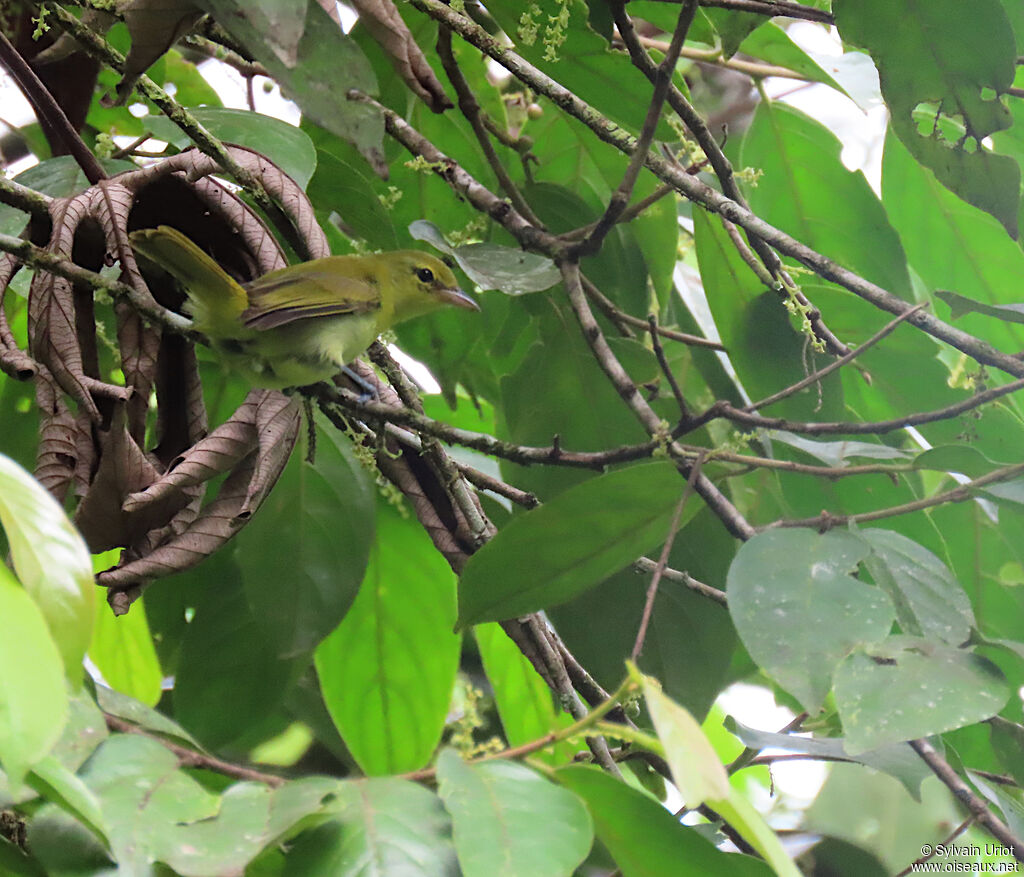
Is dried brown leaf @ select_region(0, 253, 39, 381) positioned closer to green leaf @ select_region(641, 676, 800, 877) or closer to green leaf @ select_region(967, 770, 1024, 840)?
green leaf @ select_region(641, 676, 800, 877)

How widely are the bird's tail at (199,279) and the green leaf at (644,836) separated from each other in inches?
38.2

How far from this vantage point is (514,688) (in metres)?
2.28

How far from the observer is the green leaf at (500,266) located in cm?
180

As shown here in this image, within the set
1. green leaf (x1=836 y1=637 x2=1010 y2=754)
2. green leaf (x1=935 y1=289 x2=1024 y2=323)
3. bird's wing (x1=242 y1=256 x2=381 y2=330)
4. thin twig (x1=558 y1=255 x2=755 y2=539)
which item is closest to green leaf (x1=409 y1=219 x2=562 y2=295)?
thin twig (x1=558 y1=255 x2=755 y2=539)

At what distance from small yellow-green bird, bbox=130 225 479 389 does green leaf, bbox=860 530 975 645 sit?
948 millimetres

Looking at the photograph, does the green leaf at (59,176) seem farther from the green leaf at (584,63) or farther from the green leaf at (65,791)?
the green leaf at (65,791)

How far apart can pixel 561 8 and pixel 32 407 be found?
49.1 inches

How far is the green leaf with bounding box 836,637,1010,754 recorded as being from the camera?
3.63 ft

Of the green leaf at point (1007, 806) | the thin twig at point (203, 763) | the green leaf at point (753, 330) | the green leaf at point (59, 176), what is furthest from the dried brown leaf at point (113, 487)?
the green leaf at point (1007, 806)

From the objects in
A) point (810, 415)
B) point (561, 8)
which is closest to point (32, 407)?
point (561, 8)

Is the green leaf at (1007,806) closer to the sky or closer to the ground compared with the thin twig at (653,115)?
closer to the ground

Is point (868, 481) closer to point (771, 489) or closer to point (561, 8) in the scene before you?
point (771, 489)

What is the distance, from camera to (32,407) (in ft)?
6.64

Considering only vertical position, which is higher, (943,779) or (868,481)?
(868,481)
